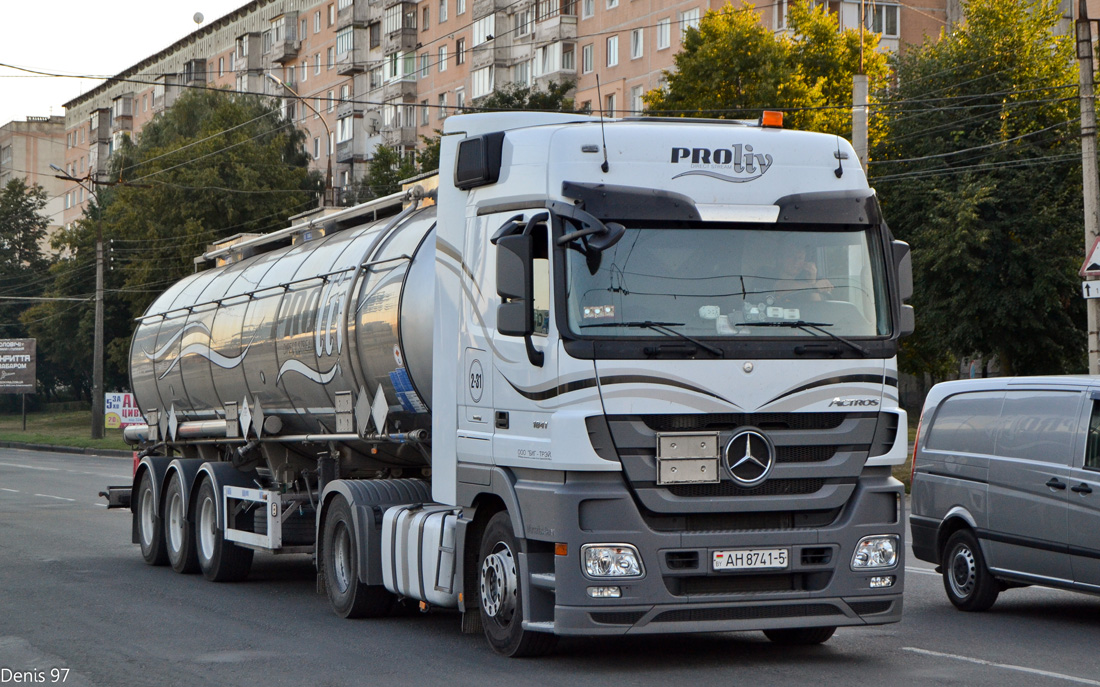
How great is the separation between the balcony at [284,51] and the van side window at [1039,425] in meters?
77.6

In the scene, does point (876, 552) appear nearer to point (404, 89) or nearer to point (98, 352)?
point (98, 352)

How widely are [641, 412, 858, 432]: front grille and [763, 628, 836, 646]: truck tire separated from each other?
67.7 inches

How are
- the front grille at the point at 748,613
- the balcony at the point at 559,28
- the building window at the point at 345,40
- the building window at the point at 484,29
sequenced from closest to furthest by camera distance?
1. the front grille at the point at 748,613
2. the balcony at the point at 559,28
3. the building window at the point at 484,29
4. the building window at the point at 345,40

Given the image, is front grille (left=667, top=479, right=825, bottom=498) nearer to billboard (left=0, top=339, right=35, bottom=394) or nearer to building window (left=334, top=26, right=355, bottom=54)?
billboard (left=0, top=339, right=35, bottom=394)

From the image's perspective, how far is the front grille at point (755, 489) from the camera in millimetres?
8445

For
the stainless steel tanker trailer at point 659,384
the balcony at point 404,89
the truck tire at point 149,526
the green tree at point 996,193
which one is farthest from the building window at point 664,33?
the stainless steel tanker trailer at point 659,384

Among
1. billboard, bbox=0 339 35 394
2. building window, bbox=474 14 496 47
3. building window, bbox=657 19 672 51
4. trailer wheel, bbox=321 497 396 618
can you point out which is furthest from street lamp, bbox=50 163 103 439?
trailer wheel, bbox=321 497 396 618

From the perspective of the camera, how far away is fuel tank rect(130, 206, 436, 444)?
10898 mm

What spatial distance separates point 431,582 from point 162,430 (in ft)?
26.0

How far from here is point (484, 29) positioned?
67938mm

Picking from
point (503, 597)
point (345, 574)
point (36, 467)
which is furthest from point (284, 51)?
point (503, 597)


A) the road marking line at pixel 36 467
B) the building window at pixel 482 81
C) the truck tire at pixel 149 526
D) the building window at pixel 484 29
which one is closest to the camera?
the truck tire at pixel 149 526

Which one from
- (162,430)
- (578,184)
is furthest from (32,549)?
(578,184)

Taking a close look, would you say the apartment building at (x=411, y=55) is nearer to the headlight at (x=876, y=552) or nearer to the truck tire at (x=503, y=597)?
the truck tire at (x=503, y=597)
